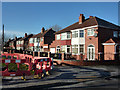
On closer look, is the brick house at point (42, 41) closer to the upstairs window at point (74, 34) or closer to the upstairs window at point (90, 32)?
the upstairs window at point (74, 34)

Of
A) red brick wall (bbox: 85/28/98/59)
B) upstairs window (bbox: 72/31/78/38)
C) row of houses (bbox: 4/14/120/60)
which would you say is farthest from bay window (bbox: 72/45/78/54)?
red brick wall (bbox: 85/28/98/59)

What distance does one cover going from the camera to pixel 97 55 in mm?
17828

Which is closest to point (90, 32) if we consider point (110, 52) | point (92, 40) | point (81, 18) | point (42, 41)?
point (92, 40)

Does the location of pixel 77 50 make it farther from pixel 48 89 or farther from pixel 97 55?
pixel 48 89

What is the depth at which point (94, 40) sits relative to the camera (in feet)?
61.4

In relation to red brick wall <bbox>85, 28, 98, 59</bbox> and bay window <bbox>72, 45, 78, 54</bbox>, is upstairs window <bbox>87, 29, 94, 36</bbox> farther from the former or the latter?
bay window <bbox>72, 45, 78, 54</bbox>

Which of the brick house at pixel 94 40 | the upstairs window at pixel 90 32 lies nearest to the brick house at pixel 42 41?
the brick house at pixel 94 40

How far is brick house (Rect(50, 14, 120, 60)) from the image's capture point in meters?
18.1

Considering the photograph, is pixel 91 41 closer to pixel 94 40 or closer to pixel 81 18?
pixel 94 40

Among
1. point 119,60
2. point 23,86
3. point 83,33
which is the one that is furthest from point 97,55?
point 23,86

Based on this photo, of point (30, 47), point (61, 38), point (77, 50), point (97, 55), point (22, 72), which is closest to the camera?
point (22, 72)

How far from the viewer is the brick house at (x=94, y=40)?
18125 mm

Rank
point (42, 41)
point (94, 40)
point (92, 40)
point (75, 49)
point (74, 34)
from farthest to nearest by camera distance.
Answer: point (42, 41)
point (74, 34)
point (75, 49)
point (92, 40)
point (94, 40)

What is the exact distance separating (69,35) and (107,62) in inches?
367
